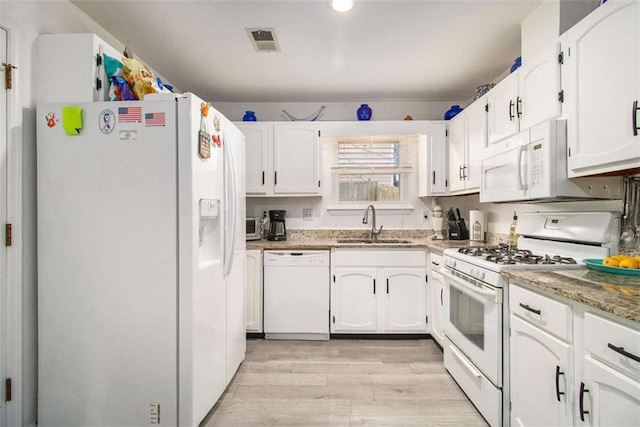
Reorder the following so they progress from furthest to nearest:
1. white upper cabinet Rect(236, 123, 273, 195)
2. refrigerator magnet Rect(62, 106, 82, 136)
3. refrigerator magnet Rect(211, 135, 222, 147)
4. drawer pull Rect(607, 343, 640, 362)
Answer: white upper cabinet Rect(236, 123, 273, 195)
refrigerator magnet Rect(211, 135, 222, 147)
refrigerator magnet Rect(62, 106, 82, 136)
drawer pull Rect(607, 343, 640, 362)

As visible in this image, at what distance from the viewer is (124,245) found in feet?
4.97

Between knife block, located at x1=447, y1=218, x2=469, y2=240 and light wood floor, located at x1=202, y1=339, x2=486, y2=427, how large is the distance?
42.0 inches

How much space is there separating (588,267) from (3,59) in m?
3.01

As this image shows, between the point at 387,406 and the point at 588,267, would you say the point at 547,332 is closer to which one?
the point at 588,267

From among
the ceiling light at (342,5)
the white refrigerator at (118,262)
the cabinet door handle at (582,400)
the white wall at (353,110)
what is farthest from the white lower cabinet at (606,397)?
the white wall at (353,110)

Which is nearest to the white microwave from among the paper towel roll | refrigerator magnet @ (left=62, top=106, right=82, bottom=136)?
the paper towel roll

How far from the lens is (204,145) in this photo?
161 cm

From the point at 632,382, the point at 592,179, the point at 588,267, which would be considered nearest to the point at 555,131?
the point at 592,179

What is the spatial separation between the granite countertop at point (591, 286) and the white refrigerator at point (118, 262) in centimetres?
157

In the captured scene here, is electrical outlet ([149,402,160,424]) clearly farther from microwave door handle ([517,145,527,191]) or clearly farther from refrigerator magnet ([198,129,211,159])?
microwave door handle ([517,145,527,191])

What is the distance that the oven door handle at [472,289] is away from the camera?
1567 millimetres

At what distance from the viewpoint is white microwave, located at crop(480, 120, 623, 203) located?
5.21 feet

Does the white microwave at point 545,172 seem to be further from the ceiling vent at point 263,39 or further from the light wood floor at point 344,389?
the ceiling vent at point 263,39

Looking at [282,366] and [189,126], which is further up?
[189,126]
